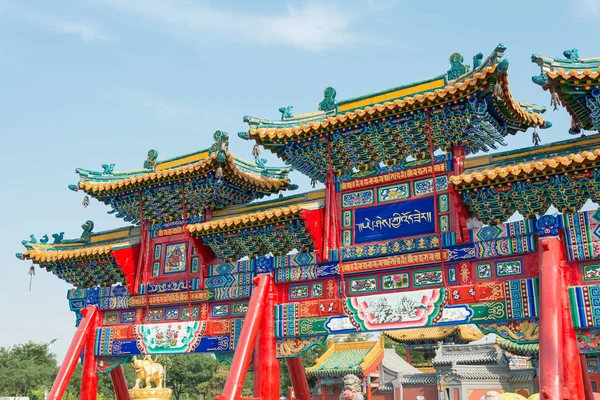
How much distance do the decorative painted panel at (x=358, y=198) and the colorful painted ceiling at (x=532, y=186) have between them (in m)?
1.96

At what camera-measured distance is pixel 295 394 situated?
44.9 ft

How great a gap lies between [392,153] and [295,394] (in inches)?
228

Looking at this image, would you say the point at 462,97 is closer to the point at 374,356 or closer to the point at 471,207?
the point at 471,207

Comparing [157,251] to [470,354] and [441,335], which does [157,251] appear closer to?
[470,354]

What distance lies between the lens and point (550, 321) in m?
8.76

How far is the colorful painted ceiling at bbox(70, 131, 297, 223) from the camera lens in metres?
13.6

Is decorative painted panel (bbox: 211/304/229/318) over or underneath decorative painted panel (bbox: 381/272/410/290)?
underneath

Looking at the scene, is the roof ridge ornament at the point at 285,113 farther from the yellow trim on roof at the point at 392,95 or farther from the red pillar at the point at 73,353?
the red pillar at the point at 73,353

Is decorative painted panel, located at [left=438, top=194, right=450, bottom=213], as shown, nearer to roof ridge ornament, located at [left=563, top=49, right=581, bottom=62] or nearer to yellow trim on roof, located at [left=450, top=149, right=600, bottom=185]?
yellow trim on roof, located at [left=450, top=149, right=600, bottom=185]

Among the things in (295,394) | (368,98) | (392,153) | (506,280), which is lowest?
(295,394)

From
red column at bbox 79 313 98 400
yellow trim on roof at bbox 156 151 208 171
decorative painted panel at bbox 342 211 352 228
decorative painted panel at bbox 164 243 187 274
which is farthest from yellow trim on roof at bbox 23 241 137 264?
decorative painted panel at bbox 342 211 352 228

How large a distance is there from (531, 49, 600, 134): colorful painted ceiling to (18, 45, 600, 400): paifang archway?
0.11 feet

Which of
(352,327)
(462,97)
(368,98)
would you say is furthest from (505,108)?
(352,327)

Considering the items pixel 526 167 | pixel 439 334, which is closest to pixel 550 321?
pixel 526 167
